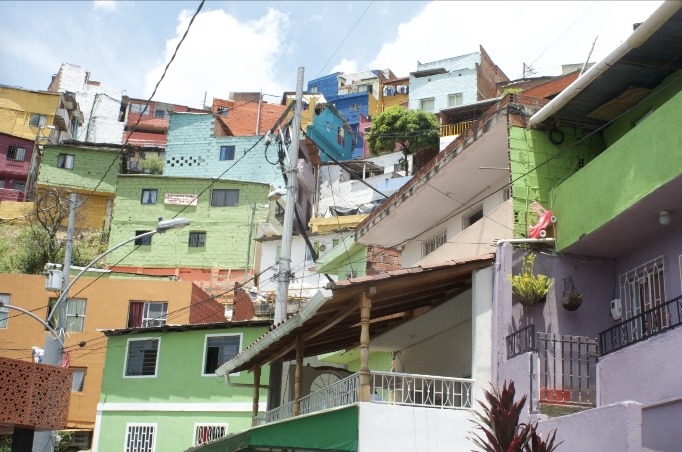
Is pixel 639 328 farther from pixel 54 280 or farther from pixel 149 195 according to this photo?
pixel 149 195

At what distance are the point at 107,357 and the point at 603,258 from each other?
766 inches

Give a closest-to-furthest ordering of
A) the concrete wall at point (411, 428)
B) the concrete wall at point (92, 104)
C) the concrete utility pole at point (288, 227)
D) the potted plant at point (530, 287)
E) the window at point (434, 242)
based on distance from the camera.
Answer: the concrete wall at point (411, 428), the potted plant at point (530, 287), the concrete utility pole at point (288, 227), the window at point (434, 242), the concrete wall at point (92, 104)

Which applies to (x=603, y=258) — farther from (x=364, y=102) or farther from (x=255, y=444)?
(x=364, y=102)

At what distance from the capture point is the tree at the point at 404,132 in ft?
185

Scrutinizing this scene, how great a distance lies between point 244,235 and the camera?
5066 cm

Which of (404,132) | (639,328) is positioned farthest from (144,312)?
(639,328)

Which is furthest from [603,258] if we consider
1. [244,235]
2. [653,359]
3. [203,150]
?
[203,150]

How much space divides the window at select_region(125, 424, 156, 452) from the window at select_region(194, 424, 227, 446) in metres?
1.48

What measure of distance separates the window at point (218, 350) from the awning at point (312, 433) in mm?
11618

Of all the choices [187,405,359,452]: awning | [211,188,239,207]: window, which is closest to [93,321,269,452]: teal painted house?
[187,405,359,452]: awning

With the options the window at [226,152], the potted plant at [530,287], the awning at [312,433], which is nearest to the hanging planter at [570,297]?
the potted plant at [530,287]

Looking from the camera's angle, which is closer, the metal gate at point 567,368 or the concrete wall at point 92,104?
the metal gate at point 567,368

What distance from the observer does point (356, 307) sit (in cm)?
1398

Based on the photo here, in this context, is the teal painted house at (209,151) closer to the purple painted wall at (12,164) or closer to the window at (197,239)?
the window at (197,239)
